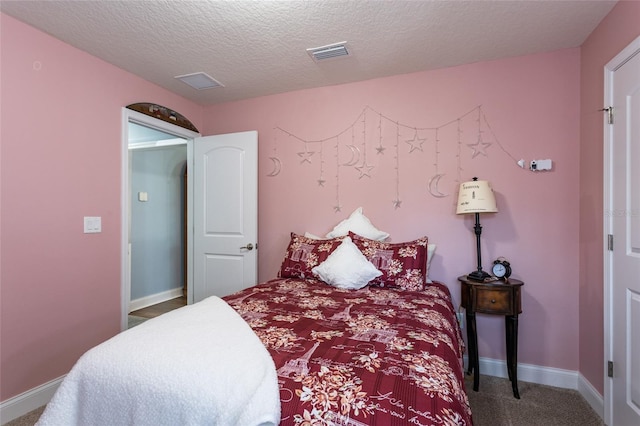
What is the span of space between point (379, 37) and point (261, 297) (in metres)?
1.89

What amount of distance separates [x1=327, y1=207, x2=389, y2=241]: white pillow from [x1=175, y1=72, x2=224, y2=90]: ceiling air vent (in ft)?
5.65

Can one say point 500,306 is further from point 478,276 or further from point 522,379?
point 522,379

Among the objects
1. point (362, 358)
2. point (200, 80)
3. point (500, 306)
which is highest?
point (200, 80)

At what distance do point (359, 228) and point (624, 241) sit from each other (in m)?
1.64

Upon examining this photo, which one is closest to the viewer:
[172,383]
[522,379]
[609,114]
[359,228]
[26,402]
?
[172,383]

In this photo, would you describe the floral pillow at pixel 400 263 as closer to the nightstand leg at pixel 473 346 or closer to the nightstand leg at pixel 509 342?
the nightstand leg at pixel 473 346

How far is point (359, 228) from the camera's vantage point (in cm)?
273

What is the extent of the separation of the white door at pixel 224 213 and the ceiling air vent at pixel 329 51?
3.39ft

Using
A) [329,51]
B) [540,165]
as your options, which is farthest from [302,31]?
[540,165]

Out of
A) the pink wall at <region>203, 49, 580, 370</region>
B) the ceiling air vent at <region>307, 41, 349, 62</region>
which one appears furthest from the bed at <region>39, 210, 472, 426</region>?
the ceiling air vent at <region>307, 41, 349, 62</region>

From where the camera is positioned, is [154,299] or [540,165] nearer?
[540,165]

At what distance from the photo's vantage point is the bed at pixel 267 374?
2.87 feet

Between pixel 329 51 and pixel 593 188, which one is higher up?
pixel 329 51

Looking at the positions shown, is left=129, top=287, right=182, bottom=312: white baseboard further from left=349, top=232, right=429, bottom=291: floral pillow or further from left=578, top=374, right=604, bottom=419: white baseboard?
left=578, top=374, right=604, bottom=419: white baseboard
